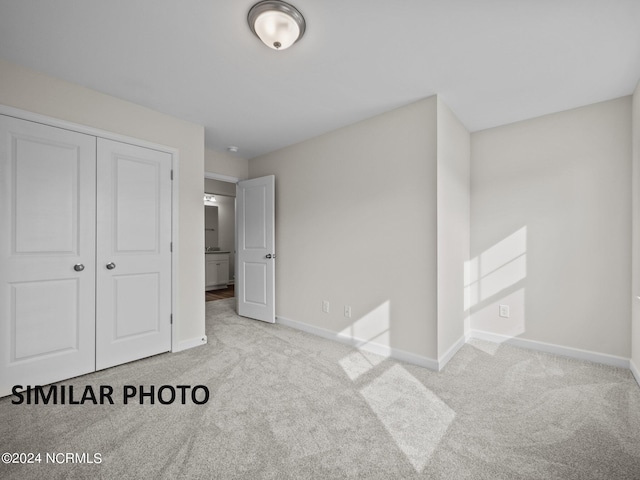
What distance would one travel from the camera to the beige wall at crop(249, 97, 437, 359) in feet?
9.15

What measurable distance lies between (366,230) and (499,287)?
167 cm

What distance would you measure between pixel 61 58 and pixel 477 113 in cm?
362

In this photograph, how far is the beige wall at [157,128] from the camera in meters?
2.30

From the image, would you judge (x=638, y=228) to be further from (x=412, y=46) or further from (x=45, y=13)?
(x=45, y=13)

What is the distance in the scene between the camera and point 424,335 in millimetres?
2758

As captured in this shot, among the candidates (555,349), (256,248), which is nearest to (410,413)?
(555,349)

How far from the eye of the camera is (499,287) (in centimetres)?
337

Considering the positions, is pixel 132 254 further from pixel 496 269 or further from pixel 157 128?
pixel 496 269

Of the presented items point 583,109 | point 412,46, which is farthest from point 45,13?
point 583,109

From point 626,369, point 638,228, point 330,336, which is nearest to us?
point 638,228

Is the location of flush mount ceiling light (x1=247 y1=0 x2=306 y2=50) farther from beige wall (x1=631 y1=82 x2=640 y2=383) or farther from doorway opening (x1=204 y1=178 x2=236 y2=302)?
doorway opening (x1=204 y1=178 x2=236 y2=302)

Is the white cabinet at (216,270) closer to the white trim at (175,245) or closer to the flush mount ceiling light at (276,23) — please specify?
the white trim at (175,245)

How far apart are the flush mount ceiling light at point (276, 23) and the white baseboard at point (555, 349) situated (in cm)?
351

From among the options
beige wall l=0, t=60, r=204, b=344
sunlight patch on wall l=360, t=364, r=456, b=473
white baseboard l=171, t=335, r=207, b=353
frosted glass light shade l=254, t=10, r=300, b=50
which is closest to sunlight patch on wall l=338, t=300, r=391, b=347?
sunlight patch on wall l=360, t=364, r=456, b=473
